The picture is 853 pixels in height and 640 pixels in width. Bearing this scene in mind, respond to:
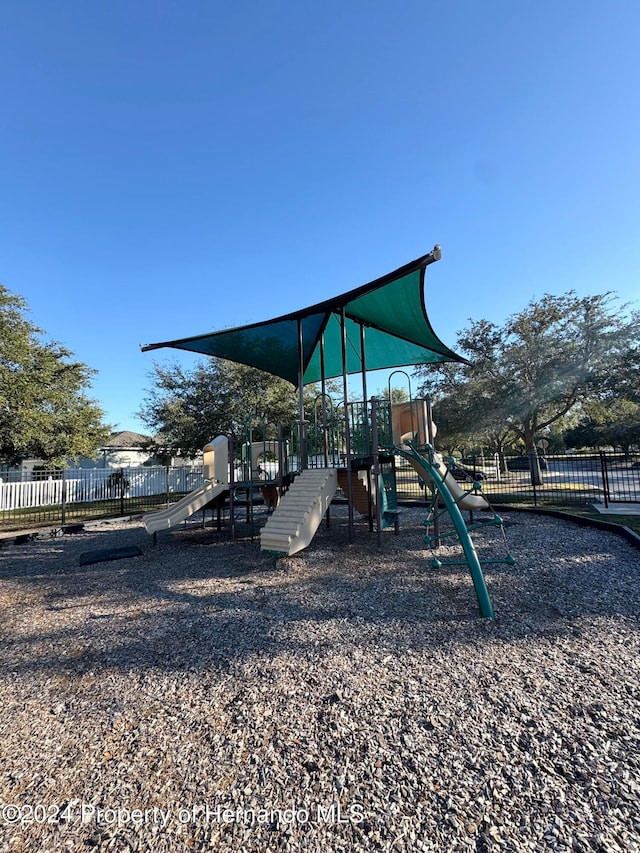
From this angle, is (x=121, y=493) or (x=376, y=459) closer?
(x=376, y=459)

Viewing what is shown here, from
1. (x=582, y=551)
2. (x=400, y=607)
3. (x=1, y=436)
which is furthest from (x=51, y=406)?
(x=582, y=551)

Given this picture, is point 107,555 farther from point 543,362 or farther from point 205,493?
point 543,362

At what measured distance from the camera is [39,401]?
58.3ft

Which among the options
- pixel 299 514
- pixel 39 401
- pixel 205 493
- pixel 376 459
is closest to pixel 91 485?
pixel 39 401

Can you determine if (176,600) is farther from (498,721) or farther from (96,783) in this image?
(498,721)

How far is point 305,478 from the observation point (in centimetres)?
707

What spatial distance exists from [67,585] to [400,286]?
22.5 ft

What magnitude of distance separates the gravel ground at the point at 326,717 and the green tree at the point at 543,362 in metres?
12.6

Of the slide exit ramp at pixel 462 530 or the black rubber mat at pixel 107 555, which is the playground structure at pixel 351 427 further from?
the black rubber mat at pixel 107 555

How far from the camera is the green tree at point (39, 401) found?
1535 cm

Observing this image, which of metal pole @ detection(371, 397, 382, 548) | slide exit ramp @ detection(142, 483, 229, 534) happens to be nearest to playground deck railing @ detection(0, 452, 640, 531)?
metal pole @ detection(371, 397, 382, 548)

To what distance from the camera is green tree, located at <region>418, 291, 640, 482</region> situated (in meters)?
15.7

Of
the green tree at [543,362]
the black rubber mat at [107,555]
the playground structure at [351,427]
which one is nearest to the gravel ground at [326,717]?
the playground structure at [351,427]

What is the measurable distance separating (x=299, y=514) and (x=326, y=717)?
12.1 ft
